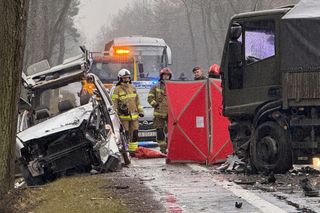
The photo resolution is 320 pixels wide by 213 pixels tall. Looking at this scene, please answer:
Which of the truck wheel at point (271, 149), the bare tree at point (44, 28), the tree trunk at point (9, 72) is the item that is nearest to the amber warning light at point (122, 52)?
the bare tree at point (44, 28)

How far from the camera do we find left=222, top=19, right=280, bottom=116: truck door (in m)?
10.3

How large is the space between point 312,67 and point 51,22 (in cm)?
3207

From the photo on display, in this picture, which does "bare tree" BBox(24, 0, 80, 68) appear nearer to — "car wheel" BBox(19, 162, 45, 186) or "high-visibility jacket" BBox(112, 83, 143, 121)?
"high-visibility jacket" BBox(112, 83, 143, 121)

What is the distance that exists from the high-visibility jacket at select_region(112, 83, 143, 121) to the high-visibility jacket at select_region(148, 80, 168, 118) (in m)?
0.53

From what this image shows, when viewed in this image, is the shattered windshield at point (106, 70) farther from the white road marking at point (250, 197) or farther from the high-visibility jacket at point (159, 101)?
the white road marking at point (250, 197)

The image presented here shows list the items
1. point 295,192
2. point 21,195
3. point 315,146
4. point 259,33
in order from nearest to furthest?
point 295,192, point 21,195, point 315,146, point 259,33

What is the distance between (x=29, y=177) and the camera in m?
11.0

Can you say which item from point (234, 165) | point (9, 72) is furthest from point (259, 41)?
point (9, 72)

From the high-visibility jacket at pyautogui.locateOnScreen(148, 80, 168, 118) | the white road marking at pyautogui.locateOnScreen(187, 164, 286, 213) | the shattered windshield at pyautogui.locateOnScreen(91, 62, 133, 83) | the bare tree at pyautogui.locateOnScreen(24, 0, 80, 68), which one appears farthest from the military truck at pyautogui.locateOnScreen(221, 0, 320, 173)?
the bare tree at pyautogui.locateOnScreen(24, 0, 80, 68)

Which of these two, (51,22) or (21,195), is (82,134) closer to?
(21,195)

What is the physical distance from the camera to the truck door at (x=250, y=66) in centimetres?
1032

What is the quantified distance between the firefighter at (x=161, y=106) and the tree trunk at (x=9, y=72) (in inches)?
250

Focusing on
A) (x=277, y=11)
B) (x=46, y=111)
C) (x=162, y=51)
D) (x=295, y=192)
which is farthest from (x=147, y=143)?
(x=162, y=51)

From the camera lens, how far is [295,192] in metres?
8.36
